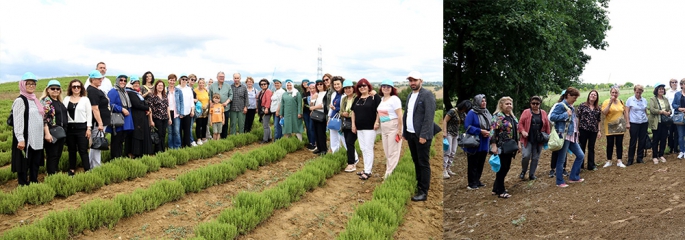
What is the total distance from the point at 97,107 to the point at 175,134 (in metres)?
2.26

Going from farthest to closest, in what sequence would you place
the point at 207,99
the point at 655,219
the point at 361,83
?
the point at 207,99 → the point at 361,83 → the point at 655,219

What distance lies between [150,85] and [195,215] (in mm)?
3735

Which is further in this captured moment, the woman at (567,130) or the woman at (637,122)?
the woman at (637,122)

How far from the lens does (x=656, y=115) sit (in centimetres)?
314

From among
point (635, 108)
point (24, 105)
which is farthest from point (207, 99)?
point (635, 108)

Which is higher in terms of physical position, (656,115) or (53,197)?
(656,115)

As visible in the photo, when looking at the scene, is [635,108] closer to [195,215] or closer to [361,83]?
[361,83]

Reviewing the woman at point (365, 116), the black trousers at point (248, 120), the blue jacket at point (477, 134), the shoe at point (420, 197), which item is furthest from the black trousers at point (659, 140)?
the black trousers at point (248, 120)

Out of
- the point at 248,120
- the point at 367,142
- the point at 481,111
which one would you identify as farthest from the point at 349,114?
the point at 248,120

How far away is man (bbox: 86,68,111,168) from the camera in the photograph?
6.36 meters

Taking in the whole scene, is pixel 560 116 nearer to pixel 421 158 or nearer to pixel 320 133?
pixel 421 158

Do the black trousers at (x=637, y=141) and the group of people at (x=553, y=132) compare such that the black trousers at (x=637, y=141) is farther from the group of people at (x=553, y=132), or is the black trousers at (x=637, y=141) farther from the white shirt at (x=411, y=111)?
the white shirt at (x=411, y=111)

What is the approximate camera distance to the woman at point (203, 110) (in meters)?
9.06

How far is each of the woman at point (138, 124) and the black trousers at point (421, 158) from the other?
4581 mm
